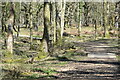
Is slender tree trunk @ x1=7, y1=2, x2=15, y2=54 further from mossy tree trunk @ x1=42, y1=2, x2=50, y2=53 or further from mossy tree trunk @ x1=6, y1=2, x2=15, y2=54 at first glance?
mossy tree trunk @ x1=42, y1=2, x2=50, y2=53

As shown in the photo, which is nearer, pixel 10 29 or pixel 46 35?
pixel 10 29

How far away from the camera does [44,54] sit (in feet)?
81.5

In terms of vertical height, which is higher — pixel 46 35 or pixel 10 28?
pixel 10 28

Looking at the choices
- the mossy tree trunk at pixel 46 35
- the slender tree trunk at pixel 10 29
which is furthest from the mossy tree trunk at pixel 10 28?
the mossy tree trunk at pixel 46 35

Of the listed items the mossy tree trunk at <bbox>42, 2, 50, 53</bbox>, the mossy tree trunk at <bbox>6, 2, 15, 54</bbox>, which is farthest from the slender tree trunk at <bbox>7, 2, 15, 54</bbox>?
the mossy tree trunk at <bbox>42, 2, 50, 53</bbox>

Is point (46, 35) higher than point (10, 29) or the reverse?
the reverse

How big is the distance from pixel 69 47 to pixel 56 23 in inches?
223

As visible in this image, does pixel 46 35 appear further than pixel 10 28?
Yes

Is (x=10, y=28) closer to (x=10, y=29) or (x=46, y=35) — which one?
(x=10, y=29)

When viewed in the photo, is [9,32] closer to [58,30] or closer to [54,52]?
[54,52]

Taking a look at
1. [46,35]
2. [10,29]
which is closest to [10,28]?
[10,29]

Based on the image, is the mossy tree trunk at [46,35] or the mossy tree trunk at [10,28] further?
the mossy tree trunk at [46,35]

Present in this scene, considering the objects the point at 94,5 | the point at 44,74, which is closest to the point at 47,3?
the point at 44,74

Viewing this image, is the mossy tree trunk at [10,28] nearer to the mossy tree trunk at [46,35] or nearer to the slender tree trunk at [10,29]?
the slender tree trunk at [10,29]
